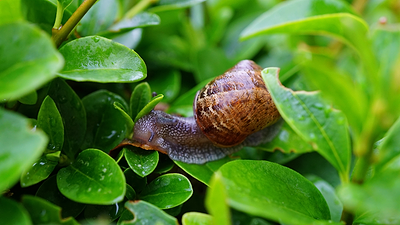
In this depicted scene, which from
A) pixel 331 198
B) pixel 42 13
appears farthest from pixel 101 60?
pixel 331 198

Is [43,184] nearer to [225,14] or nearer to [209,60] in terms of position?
[209,60]

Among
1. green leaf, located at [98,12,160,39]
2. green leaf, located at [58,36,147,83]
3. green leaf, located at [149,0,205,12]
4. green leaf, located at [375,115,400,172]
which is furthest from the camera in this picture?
green leaf, located at [149,0,205,12]

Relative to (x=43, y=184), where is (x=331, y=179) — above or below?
below

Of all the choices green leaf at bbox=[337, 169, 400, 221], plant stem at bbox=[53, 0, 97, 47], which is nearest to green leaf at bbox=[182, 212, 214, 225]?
green leaf at bbox=[337, 169, 400, 221]

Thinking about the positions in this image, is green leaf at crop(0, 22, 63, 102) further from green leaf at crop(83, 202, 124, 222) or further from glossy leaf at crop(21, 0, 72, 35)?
green leaf at crop(83, 202, 124, 222)

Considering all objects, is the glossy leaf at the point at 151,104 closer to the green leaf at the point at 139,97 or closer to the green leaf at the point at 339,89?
the green leaf at the point at 139,97

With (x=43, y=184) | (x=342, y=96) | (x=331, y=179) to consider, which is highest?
(x=342, y=96)

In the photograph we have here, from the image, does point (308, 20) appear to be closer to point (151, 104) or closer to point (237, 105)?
point (237, 105)

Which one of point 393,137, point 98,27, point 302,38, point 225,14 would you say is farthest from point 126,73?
point 302,38
